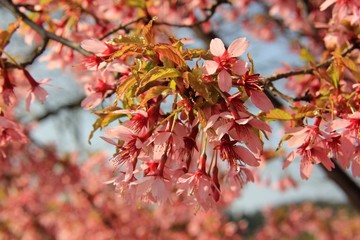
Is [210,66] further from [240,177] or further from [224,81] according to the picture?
[240,177]

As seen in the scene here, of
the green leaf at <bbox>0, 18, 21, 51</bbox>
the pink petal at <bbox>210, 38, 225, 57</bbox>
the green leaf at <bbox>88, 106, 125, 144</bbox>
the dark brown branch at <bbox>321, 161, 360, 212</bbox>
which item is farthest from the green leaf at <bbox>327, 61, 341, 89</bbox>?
the dark brown branch at <bbox>321, 161, 360, 212</bbox>

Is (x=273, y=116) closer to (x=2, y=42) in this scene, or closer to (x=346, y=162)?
(x=346, y=162)

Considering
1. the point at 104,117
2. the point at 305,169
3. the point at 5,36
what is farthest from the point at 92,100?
the point at 305,169

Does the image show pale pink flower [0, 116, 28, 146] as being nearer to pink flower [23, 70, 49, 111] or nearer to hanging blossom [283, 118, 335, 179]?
pink flower [23, 70, 49, 111]

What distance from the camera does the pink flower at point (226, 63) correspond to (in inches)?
39.0

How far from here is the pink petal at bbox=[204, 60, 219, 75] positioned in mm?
993

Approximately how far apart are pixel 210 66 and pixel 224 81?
0.05 meters

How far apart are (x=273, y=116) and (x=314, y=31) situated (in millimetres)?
2769

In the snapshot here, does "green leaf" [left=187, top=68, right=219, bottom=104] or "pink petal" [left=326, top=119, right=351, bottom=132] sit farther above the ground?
"green leaf" [left=187, top=68, right=219, bottom=104]

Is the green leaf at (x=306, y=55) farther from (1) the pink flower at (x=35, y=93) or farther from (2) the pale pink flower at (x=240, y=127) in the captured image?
(1) the pink flower at (x=35, y=93)

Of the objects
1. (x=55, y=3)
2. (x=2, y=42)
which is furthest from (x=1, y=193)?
(x=2, y=42)

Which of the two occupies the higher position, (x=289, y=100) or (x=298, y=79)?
(x=289, y=100)

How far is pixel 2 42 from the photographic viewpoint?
4.83ft

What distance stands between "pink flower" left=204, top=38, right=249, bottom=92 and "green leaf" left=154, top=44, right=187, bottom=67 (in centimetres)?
6
